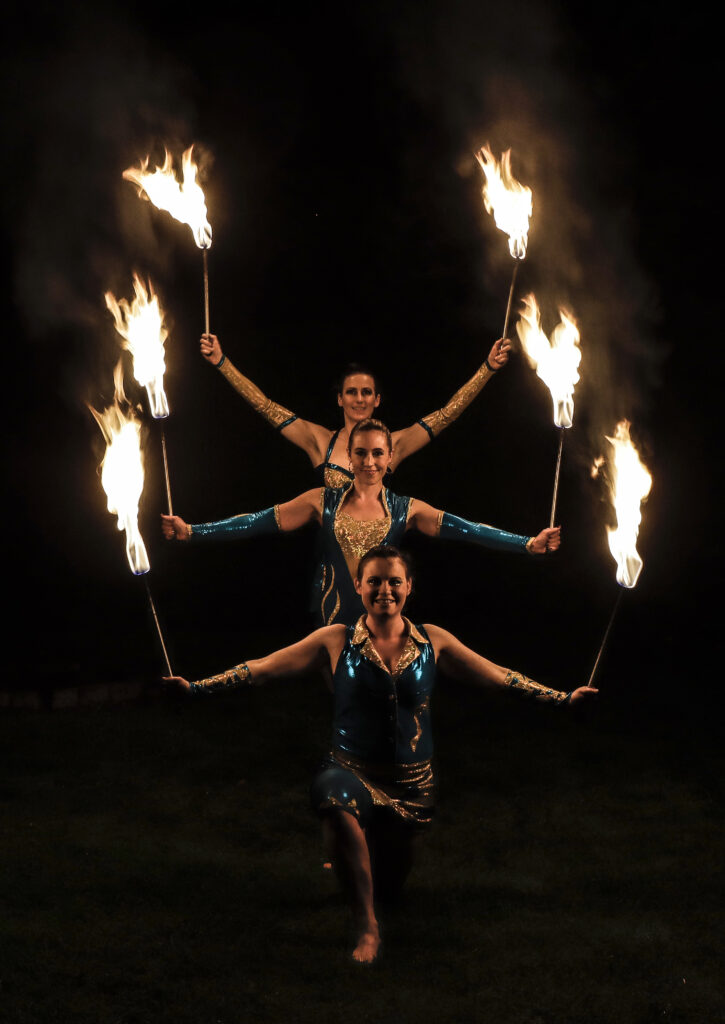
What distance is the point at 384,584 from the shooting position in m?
3.62

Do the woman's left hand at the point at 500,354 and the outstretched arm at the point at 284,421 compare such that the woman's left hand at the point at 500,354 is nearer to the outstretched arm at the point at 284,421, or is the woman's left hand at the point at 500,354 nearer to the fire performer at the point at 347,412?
the fire performer at the point at 347,412

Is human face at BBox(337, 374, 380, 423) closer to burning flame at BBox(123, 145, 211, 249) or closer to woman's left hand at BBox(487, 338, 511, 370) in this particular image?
woman's left hand at BBox(487, 338, 511, 370)

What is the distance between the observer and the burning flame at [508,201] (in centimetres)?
443

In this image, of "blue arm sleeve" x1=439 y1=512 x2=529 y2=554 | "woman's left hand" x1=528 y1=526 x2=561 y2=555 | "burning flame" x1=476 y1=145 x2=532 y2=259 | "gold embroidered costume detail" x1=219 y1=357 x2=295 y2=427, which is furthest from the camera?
"gold embroidered costume detail" x1=219 y1=357 x2=295 y2=427

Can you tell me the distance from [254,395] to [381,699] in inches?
60.0

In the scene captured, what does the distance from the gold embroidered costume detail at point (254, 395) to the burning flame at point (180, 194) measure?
0.46m

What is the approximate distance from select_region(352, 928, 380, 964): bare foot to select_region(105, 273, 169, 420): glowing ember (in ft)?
5.72

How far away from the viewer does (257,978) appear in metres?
3.29

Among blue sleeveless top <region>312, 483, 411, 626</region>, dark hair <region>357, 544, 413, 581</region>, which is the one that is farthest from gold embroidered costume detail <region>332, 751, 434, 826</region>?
blue sleeveless top <region>312, 483, 411, 626</region>

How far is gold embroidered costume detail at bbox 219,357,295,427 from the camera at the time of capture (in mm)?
4656

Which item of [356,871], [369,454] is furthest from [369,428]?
[356,871]

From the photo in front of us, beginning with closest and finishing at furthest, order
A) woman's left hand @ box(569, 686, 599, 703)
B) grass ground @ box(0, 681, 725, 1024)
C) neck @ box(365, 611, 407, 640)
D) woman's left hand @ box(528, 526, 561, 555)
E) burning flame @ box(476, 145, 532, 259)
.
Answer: grass ground @ box(0, 681, 725, 1024)
woman's left hand @ box(569, 686, 599, 703)
neck @ box(365, 611, 407, 640)
woman's left hand @ box(528, 526, 561, 555)
burning flame @ box(476, 145, 532, 259)

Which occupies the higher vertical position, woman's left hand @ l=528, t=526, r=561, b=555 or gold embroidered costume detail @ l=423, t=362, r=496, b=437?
gold embroidered costume detail @ l=423, t=362, r=496, b=437

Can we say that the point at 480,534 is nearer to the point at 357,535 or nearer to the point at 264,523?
the point at 357,535
